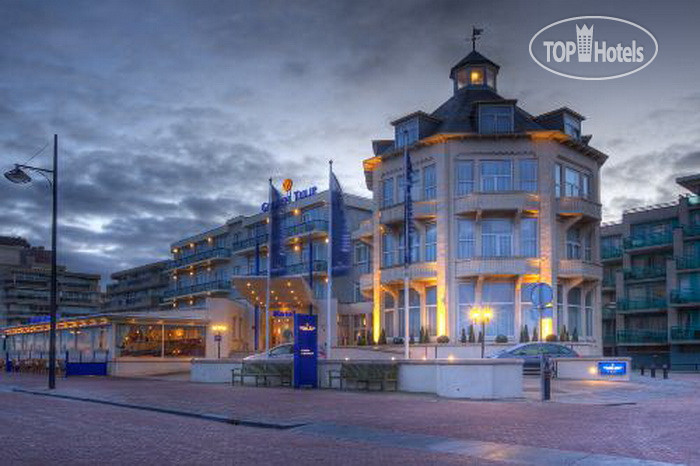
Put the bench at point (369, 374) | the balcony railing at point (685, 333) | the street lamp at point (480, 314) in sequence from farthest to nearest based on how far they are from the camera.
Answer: the balcony railing at point (685, 333) < the street lamp at point (480, 314) < the bench at point (369, 374)

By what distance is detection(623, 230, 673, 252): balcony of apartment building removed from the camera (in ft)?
218

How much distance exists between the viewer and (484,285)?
45062 millimetres

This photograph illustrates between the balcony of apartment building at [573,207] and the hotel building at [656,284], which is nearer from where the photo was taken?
the balcony of apartment building at [573,207]

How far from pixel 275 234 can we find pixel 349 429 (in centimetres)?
2968

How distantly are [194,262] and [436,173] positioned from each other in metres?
40.5

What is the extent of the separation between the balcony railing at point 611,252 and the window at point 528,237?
98.1ft

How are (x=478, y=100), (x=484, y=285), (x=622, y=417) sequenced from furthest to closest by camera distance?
(x=478, y=100) < (x=484, y=285) < (x=622, y=417)

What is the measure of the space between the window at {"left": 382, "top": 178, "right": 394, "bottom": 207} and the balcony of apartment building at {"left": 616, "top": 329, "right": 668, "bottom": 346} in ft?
95.5

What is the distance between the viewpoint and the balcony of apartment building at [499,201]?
44.0 metres

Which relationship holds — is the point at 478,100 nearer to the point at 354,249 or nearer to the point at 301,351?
the point at 354,249

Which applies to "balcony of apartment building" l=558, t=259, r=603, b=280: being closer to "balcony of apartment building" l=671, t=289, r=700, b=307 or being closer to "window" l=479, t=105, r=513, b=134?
"window" l=479, t=105, r=513, b=134

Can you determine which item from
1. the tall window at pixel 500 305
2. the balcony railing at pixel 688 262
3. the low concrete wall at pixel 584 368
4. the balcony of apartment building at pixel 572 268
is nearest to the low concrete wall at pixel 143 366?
the tall window at pixel 500 305

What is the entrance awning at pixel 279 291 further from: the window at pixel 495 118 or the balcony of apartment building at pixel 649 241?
the balcony of apartment building at pixel 649 241

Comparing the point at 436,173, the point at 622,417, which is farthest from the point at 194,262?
the point at 622,417
